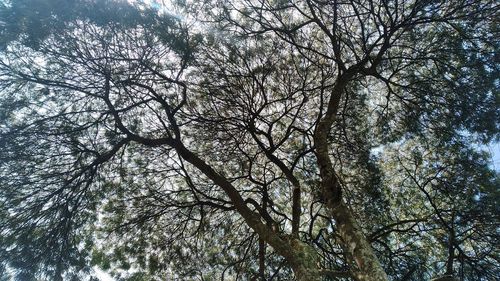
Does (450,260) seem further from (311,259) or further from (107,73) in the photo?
(107,73)

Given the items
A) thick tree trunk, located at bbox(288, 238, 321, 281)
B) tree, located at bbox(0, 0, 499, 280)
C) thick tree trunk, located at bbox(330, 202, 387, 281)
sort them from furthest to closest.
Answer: tree, located at bbox(0, 0, 499, 280)
thick tree trunk, located at bbox(288, 238, 321, 281)
thick tree trunk, located at bbox(330, 202, 387, 281)

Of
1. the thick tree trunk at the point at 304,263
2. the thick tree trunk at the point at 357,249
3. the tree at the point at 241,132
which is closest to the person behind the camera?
the thick tree trunk at the point at 357,249

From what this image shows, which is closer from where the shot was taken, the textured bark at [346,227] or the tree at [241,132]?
the textured bark at [346,227]

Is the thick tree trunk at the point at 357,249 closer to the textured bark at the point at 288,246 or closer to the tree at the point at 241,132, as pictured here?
the tree at the point at 241,132

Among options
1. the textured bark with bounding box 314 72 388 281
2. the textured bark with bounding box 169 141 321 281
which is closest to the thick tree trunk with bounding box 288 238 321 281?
the textured bark with bounding box 169 141 321 281

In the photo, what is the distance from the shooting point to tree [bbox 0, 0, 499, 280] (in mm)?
3281

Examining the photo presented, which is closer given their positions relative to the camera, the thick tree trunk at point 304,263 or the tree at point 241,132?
the thick tree trunk at point 304,263

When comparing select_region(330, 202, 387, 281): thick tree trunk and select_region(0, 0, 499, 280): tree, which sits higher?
select_region(0, 0, 499, 280): tree

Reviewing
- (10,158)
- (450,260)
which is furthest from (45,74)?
(450,260)

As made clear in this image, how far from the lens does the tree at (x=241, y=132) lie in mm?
3281

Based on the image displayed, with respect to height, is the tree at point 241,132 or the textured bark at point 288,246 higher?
the tree at point 241,132

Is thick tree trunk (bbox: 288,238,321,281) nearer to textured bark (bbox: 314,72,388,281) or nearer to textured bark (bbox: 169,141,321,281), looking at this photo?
textured bark (bbox: 169,141,321,281)

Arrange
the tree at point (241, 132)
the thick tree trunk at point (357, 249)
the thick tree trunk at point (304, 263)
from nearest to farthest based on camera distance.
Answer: the thick tree trunk at point (357, 249)
the thick tree trunk at point (304, 263)
the tree at point (241, 132)

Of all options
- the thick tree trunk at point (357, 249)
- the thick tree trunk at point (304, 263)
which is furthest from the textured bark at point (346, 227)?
the thick tree trunk at point (304, 263)
